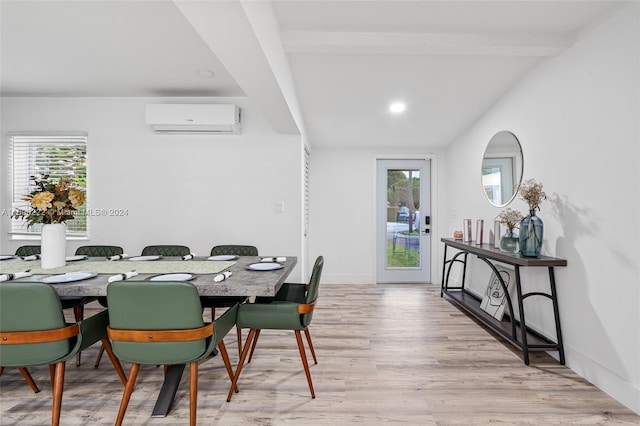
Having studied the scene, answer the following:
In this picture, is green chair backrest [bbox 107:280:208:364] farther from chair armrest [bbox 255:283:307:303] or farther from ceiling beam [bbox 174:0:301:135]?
ceiling beam [bbox 174:0:301:135]

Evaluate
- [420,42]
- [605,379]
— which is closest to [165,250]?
[420,42]

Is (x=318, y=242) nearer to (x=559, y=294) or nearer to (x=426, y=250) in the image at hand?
(x=426, y=250)

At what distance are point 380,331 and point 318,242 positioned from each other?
2058 millimetres

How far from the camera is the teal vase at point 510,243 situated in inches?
107

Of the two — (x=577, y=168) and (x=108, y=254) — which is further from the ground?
(x=577, y=168)

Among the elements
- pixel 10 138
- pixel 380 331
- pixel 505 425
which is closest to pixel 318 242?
pixel 380 331

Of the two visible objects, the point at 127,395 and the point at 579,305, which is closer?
the point at 127,395

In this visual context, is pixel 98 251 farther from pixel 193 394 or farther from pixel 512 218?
pixel 512 218

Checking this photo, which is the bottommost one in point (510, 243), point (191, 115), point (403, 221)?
point (510, 243)

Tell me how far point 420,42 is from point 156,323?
250 centimetres

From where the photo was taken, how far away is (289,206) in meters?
3.66

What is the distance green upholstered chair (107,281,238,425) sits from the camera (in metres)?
1.48

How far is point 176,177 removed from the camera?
11.9ft

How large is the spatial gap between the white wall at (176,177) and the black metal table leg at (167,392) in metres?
1.81
